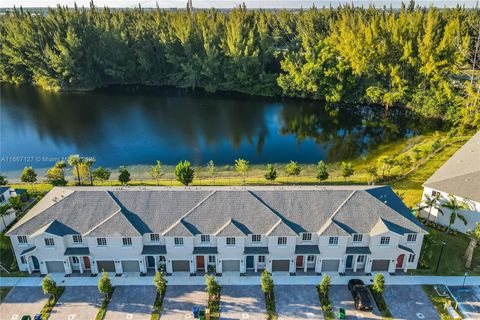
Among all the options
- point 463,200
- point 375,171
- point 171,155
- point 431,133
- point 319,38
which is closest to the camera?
point 463,200

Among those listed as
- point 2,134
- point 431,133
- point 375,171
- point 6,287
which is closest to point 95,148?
point 2,134

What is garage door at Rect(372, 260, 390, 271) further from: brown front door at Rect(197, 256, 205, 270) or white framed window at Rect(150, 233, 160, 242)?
white framed window at Rect(150, 233, 160, 242)

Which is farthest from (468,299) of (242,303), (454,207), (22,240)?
(22,240)

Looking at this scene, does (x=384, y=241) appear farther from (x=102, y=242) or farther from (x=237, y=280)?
(x=102, y=242)

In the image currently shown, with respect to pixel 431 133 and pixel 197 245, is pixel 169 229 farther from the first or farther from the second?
pixel 431 133

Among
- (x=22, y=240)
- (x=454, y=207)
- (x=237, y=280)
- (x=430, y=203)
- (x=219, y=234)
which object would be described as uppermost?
(x=454, y=207)

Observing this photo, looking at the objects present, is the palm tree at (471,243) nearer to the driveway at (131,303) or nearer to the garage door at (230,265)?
the garage door at (230,265)
